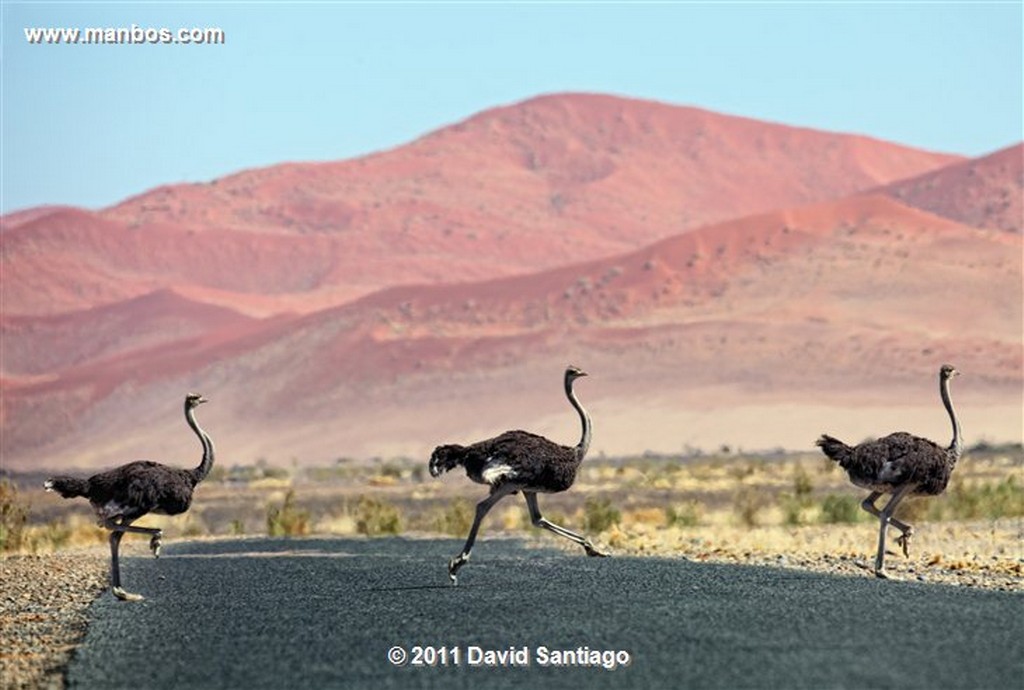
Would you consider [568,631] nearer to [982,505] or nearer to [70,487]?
[70,487]

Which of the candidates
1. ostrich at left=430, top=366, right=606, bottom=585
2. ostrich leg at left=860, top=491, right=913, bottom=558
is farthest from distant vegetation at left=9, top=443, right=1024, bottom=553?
ostrich at left=430, top=366, right=606, bottom=585

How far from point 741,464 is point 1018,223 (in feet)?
192

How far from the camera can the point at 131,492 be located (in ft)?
64.5

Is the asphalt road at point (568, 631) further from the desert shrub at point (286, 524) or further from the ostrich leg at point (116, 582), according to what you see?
the desert shrub at point (286, 524)

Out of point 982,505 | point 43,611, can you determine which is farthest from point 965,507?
point 43,611

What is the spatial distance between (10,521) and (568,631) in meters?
19.8

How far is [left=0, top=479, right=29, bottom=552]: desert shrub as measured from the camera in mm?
31969

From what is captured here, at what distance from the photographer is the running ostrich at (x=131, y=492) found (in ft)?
64.5

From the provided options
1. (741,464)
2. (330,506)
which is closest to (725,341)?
(741,464)

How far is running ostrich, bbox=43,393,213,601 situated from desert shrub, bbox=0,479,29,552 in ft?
40.3

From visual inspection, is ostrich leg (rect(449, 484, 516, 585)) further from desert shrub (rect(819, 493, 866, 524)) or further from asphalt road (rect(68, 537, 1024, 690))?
desert shrub (rect(819, 493, 866, 524))

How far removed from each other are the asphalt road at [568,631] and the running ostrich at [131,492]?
792 mm

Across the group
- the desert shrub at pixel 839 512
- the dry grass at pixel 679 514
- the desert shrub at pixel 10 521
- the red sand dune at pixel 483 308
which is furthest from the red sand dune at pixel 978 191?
the desert shrub at pixel 10 521

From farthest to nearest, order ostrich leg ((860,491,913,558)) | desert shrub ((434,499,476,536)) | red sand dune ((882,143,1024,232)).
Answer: red sand dune ((882,143,1024,232))
desert shrub ((434,499,476,536))
ostrich leg ((860,491,913,558))
